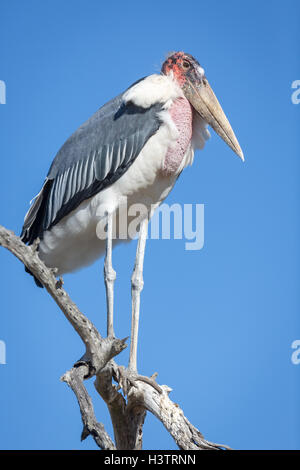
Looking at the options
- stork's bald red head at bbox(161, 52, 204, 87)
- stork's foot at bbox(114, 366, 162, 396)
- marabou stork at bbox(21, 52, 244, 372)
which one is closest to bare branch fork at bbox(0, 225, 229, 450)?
stork's foot at bbox(114, 366, 162, 396)

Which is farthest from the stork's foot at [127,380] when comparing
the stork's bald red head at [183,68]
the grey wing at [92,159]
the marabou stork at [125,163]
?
the stork's bald red head at [183,68]

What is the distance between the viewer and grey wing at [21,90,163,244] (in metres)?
6.62

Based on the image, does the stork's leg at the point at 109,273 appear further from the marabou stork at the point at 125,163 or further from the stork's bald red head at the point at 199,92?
the stork's bald red head at the point at 199,92

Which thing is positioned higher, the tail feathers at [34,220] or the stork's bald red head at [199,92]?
the stork's bald red head at [199,92]

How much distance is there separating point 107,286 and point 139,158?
3.61ft

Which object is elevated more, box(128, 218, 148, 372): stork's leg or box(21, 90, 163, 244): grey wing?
box(21, 90, 163, 244): grey wing

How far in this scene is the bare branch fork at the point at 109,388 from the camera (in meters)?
4.91

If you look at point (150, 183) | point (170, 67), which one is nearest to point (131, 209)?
point (150, 183)

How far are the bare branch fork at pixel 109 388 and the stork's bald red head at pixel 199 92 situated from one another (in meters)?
2.29

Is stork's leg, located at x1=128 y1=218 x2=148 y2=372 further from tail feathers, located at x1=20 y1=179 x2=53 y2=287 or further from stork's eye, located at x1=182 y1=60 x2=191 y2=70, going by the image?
stork's eye, located at x1=182 y1=60 x2=191 y2=70

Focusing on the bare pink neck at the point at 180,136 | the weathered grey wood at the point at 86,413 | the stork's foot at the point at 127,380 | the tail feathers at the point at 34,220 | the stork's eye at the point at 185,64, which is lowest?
the weathered grey wood at the point at 86,413

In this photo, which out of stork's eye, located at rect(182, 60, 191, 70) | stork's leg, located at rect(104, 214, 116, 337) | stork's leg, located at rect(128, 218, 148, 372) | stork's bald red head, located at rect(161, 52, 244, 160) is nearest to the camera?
stork's leg, located at rect(104, 214, 116, 337)

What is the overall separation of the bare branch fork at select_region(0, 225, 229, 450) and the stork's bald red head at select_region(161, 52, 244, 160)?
2.29 meters

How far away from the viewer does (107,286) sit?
21.2ft
